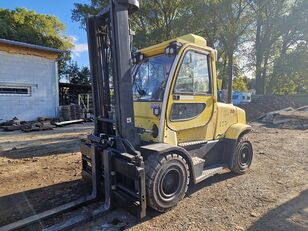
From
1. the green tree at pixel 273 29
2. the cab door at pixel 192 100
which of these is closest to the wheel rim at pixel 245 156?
the cab door at pixel 192 100

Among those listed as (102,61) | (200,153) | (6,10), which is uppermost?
(6,10)

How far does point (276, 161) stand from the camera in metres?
6.80

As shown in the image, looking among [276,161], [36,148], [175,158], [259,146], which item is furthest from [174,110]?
[36,148]

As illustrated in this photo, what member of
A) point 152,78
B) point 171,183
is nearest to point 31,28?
point 152,78

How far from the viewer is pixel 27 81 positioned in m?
15.9

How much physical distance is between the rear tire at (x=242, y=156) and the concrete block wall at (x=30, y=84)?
44.6 feet

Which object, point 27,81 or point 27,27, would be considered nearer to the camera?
point 27,81

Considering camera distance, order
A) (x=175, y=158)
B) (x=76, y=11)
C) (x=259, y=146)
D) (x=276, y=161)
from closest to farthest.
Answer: (x=175, y=158) < (x=276, y=161) < (x=259, y=146) < (x=76, y=11)

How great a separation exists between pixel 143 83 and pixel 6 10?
2969 centimetres

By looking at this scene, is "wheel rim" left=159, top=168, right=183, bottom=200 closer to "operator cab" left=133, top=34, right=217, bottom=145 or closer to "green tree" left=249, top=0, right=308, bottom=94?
"operator cab" left=133, top=34, right=217, bottom=145

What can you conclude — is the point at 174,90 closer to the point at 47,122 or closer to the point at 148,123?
the point at 148,123

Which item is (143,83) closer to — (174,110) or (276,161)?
(174,110)

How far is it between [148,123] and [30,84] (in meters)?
13.9

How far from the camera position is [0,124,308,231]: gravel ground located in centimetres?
369
